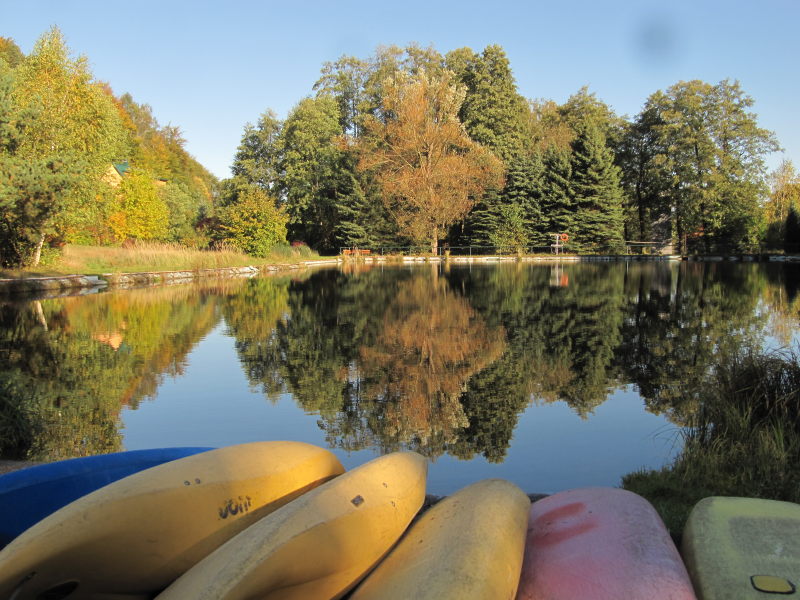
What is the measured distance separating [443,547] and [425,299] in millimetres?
15014

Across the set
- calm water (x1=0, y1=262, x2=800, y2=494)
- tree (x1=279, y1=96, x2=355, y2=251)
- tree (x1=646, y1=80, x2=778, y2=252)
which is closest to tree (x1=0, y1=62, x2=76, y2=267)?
calm water (x1=0, y1=262, x2=800, y2=494)

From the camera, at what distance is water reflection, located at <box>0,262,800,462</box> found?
595 centimetres

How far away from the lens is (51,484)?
9.63ft

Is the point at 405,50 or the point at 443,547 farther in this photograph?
the point at 405,50

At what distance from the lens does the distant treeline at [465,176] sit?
39750mm

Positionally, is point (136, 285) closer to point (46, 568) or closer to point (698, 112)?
point (46, 568)

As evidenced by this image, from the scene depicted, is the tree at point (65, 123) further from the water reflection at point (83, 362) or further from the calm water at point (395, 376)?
the calm water at point (395, 376)

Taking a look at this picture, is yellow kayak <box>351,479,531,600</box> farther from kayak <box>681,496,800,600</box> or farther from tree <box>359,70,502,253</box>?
tree <box>359,70,502,253</box>

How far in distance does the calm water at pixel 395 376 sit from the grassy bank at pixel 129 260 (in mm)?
7904

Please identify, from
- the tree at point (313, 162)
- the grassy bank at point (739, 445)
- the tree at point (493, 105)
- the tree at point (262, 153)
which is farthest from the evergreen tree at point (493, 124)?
the grassy bank at point (739, 445)

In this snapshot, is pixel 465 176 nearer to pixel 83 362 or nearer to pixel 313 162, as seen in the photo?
pixel 313 162

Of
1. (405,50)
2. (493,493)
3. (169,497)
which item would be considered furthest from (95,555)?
(405,50)

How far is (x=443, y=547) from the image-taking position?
88.3 inches

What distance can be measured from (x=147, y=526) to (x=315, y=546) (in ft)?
2.44
